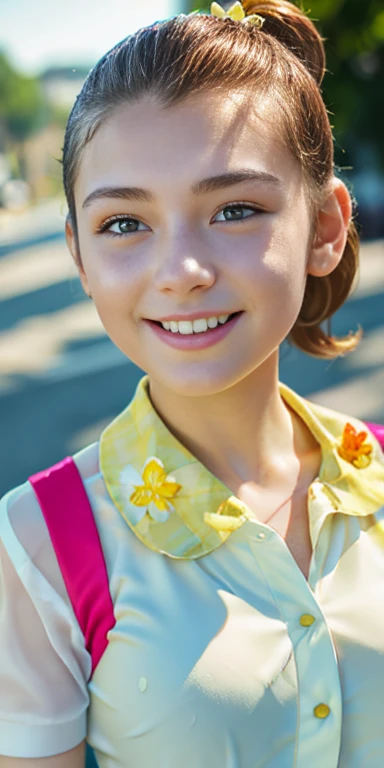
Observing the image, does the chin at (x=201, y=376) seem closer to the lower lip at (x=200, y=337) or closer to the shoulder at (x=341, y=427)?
the lower lip at (x=200, y=337)

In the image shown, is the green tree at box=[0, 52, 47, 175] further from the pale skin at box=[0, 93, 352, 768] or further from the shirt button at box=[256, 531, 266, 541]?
the shirt button at box=[256, 531, 266, 541]

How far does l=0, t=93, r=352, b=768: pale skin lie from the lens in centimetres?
126

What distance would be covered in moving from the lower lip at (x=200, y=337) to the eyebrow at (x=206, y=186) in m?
0.18

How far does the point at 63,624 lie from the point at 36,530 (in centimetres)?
13

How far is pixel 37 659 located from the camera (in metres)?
1.26

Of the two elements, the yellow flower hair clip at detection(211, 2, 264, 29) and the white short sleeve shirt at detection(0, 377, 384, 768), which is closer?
the white short sleeve shirt at detection(0, 377, 384, 768)

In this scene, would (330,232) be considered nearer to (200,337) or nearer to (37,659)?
(200,337)

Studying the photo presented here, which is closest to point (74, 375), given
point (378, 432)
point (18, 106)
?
point (378, 432)

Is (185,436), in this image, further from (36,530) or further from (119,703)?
(119,703)

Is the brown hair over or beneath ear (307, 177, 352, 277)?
over

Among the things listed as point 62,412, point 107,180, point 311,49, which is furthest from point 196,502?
point 62,412

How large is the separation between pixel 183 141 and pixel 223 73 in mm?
131

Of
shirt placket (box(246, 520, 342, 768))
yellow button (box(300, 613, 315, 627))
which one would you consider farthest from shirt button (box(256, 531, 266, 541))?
yellow button (box(300, 613, 315, 627))

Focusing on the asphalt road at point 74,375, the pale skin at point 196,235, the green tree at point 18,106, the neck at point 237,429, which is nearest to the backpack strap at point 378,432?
the neck at point 237,429
